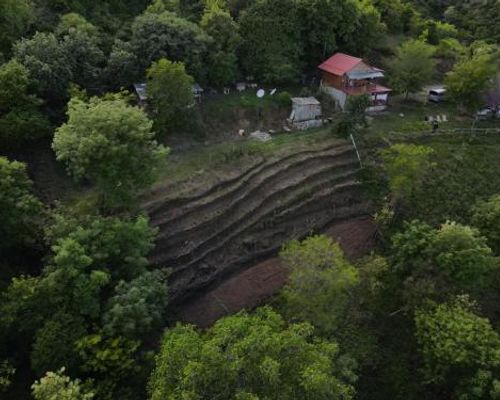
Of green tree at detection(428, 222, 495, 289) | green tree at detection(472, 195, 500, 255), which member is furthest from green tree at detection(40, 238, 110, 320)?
green tree at detection(472, 195, 500, 255)

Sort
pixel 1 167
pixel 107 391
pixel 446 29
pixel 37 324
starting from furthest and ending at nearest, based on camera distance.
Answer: pixel 446 29, pixel 1 167, pixel 37 324, pixel 107 391

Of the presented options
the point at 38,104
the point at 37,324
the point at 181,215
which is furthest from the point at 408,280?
the point at 38,104

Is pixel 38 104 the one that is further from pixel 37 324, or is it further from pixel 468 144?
pixel 468 144

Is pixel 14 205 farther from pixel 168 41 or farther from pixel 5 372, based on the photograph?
pixel 168 41

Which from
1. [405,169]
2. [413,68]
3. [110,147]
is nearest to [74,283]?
[110,147]

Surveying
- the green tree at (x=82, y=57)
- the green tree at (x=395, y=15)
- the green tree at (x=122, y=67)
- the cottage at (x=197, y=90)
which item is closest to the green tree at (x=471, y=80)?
the green tree at (x=395, y=15)

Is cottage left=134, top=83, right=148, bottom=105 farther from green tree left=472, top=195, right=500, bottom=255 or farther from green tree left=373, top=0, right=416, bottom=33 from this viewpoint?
green tree left=373, top=0, right=416, bottom=33
